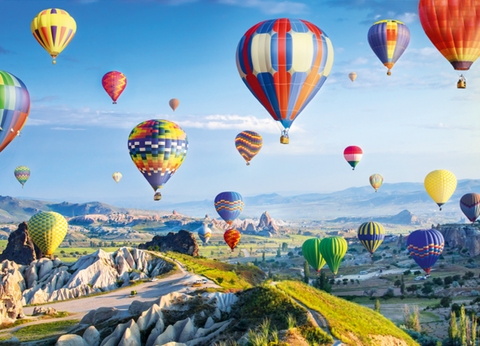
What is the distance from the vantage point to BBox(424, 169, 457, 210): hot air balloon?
334 feet

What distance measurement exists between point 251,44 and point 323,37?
826cm

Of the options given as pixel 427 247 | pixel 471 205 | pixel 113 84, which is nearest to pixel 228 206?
pixel 113 84

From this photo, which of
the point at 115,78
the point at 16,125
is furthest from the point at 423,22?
the point at 115,78

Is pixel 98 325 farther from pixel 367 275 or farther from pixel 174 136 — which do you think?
pixel 367 275

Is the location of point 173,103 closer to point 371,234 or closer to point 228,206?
point 228,206

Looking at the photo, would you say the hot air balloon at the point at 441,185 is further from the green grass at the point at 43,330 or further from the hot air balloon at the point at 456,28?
the green grass at the point at 43,330

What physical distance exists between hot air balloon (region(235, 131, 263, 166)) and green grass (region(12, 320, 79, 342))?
6566cm

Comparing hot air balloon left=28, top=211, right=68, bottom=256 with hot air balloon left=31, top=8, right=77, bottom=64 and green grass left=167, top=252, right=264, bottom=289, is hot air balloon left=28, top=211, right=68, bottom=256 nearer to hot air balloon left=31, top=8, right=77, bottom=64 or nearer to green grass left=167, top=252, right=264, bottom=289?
green grass left=167, top=252, right=264, bottom=289

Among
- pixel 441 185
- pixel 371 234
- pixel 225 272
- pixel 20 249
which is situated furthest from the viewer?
pixel 20 249

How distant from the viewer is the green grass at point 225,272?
8331 centimetres

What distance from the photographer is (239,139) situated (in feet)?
371

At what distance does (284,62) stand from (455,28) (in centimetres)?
1944

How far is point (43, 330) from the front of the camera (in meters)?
49.4

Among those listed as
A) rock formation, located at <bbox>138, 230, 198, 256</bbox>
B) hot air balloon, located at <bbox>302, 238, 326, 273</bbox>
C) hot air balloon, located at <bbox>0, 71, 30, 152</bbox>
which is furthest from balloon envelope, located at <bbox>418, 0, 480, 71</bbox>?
rock formation, located at <bbox>138, 230, 198, 256</bbox>
